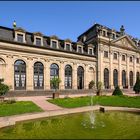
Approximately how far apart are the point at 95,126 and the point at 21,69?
21.9m

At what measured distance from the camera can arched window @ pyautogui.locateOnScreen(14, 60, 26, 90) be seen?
31.9 metres

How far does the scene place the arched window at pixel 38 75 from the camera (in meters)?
34.1


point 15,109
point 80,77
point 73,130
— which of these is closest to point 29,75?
point 80,77

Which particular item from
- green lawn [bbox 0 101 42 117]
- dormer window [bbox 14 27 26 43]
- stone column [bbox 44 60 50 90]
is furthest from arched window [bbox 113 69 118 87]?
green lawn [bbox 0 101 42 117]

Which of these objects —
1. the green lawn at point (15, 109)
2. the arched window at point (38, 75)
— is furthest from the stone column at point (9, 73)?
the green lawn at point (15, 109)

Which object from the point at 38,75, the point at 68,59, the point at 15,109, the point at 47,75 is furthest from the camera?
the point at 68,59

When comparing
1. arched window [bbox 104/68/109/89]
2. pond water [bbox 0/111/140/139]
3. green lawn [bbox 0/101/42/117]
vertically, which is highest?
arched window [bbox 104/68/109/89]

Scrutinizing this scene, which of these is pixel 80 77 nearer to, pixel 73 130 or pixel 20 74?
pixel 20 74

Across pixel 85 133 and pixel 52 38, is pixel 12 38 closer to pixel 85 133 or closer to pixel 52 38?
pixel 52 38

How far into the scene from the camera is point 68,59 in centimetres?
3819

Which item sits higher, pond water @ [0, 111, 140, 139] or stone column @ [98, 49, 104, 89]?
stone column @ [98, 49, 104, 89]

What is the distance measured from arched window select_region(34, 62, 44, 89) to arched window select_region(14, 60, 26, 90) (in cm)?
218

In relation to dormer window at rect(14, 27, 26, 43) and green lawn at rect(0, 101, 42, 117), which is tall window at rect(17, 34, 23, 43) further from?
green lawn at rect(0, 101, 42, 117)

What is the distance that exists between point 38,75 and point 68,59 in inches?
293
